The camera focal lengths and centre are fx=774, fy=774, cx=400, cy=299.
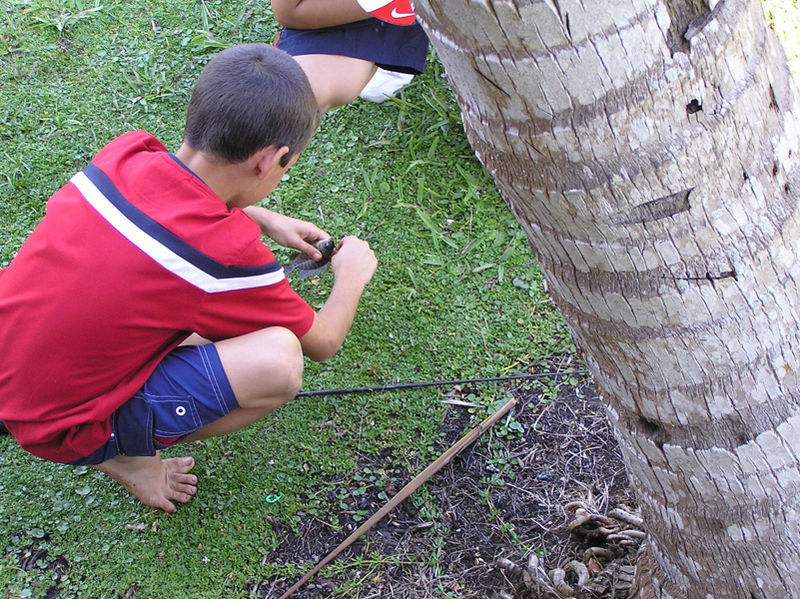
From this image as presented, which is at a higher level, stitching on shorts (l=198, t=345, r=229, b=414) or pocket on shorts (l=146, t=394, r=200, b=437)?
stitching on shorts (l=198, t=345, r=229, b=414)

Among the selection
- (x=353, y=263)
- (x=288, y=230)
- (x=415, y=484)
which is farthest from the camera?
(x=288, y=230)

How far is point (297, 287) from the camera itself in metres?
3.32

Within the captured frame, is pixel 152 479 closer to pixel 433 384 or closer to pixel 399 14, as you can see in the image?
pixel 433 384

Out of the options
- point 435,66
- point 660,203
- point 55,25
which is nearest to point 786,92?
point 660,203

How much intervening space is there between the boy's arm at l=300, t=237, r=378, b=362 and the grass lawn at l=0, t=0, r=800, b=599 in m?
0.37

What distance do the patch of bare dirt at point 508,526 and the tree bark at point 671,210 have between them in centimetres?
86

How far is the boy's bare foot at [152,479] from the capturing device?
259 cm

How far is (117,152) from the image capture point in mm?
2268

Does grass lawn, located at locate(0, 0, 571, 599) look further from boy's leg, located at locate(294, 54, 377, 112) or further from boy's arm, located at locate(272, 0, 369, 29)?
boy's arm, located at locate(272, 0, 369, 29)

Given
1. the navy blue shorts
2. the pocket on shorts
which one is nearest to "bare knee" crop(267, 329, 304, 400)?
the pocket on shorts

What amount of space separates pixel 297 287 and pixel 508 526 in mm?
1382

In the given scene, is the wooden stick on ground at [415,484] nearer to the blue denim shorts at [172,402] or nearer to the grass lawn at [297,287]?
the grass lawn at [297,287]

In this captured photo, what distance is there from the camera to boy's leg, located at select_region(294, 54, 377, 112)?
335 cm

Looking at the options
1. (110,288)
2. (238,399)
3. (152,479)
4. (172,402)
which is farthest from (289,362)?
(152,479)
